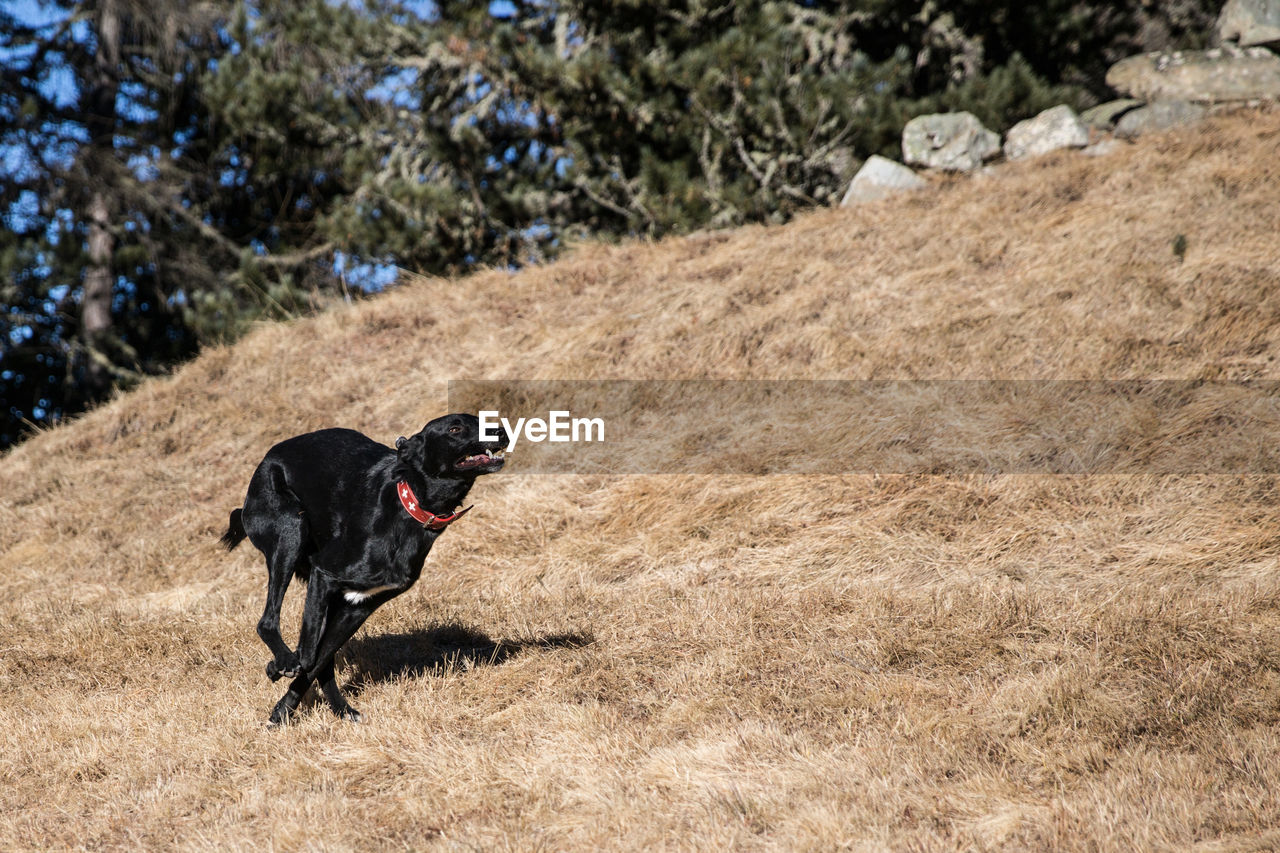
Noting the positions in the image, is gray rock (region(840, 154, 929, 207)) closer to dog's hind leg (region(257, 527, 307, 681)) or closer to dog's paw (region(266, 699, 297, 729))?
dog's hind leg (region(257, 527, 307, 681))

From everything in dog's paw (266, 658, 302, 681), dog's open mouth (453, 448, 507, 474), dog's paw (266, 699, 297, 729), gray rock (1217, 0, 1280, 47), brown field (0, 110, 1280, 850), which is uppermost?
dog's open mouth (453, 448, 507, 474)

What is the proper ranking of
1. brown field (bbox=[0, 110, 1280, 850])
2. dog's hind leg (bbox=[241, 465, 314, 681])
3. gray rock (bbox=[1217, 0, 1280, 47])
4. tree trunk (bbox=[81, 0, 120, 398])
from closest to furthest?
1. brown field (bbox=[0, 110, 1280, 850])
2. dog's hind leg (bbox=[241, 465, 314, 681])
3. gray rock (bbox=[1217, 0, 1280, 47])
4. tree trunk (bbox=[81, 0, 120, 398])

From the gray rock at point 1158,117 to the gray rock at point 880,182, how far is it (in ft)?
8.60

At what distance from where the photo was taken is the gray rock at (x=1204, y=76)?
42.5ft

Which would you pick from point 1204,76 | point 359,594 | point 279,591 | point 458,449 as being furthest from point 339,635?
point 1204,76

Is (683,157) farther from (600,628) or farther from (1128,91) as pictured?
(600,628)

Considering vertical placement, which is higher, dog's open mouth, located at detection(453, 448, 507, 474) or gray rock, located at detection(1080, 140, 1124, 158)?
dog's open mouth, located at detection(453, 448, 507, 474)

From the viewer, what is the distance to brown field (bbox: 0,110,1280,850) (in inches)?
146

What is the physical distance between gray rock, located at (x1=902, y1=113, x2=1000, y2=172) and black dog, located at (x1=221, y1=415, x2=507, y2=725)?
10.2 meters

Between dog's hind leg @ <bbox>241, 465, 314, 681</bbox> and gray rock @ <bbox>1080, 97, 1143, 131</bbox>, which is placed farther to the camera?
gray rock @ <bbox>1080, 97, 1143, 131</bbox>

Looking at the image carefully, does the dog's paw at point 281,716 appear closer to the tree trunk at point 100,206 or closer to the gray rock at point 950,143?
the gray rock at point 950,143

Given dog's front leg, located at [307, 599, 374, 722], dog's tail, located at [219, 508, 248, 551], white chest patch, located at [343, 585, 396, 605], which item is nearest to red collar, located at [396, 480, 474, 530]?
white chest patch, located at [343, 585, 396, 605]

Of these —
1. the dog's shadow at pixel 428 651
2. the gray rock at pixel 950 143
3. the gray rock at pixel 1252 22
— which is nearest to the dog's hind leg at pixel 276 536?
the dog's shadow at pixel 428 651

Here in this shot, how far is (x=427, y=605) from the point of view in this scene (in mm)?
6660
